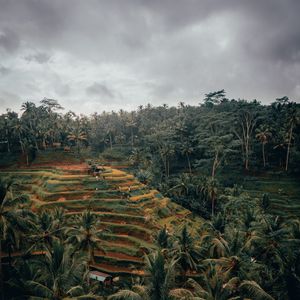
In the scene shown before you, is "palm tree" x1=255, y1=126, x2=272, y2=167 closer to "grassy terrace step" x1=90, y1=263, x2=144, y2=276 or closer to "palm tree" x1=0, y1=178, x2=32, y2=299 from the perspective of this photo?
"grassy terrace step" x1=90, y1=263, x2=144, y2=276

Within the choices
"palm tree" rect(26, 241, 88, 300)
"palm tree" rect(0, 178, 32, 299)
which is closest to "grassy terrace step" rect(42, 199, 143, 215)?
"palm tree" rect(0, 178, 32, 299)

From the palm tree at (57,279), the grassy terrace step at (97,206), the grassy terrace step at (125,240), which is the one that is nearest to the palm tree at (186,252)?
the grassy terrace step at (125,240)

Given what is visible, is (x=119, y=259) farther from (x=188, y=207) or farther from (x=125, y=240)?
(x=188, y=207)

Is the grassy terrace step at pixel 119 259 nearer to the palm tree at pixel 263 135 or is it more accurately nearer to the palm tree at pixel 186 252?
the palm tree at pixel 186 252

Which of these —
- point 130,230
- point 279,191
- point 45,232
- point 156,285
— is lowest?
point 130,230

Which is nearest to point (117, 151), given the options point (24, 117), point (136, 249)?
point (24, 117)

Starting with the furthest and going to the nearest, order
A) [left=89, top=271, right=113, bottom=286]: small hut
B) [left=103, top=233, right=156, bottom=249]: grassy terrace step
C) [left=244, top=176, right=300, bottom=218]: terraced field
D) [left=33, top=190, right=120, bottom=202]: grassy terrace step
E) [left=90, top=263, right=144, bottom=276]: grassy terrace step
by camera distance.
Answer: [left=244, top=176, right=300, bottom=218]: terraced field → [left=33, top=190, right=120, bottom=202]: grassy terrace step → [left=103, top=233, right=156, bottom=249]: grassy terrace step → [left=90, top=263, right=144, bottom=276]: grassy terrace step → [left=89, top=271, right=113, bottom=286]: small hut

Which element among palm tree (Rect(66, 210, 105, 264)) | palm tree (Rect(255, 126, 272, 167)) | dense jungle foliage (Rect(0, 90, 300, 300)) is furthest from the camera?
palm tree (Rect(255, 126, 272, 167))

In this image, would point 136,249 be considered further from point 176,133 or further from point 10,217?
point 176,133

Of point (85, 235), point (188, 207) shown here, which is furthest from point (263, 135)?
point (85, 235)
